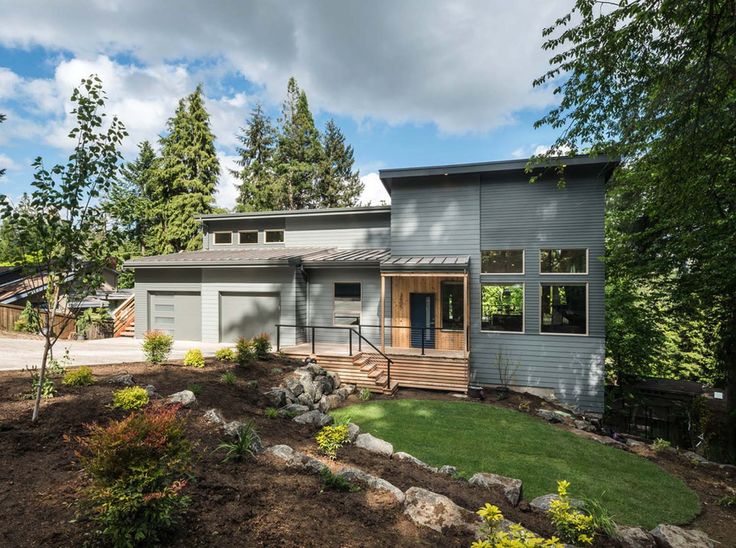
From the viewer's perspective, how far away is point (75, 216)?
4320 mm

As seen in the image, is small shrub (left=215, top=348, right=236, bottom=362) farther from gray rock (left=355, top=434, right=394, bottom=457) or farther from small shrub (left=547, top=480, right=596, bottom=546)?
small shrub (left=547, top=480, right=596, bottom=546)

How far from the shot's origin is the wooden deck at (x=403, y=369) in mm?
10312

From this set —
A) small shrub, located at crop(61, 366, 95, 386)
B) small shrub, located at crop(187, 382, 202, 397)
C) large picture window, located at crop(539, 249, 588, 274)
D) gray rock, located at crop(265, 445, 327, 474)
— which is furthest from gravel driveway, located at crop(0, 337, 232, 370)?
large picture window, located at crop(539, 249, 588, 274)

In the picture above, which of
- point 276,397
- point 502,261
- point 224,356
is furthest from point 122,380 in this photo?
point 502,261

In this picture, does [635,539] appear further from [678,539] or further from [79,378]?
[79,378]

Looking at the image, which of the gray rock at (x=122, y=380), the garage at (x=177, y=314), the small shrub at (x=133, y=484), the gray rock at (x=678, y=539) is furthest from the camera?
the garage at (x=177, y=314)

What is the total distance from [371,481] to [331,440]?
4.02 feet

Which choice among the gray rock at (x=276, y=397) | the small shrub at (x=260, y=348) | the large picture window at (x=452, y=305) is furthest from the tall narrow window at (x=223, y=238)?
the gray rock at (x=276, y=397)

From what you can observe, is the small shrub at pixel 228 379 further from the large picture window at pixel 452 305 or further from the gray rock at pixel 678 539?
the large picture window at pixel 452 305

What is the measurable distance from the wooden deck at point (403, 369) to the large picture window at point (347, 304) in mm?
2151

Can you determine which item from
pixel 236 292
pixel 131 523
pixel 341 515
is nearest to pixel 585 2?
pixel 341 515

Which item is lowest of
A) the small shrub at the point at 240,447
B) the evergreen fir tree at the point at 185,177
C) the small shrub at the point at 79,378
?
the small shrub at the point at 240,447

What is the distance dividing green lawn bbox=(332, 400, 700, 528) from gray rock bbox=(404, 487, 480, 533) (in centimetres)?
215

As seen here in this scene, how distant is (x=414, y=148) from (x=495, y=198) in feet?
47.6
